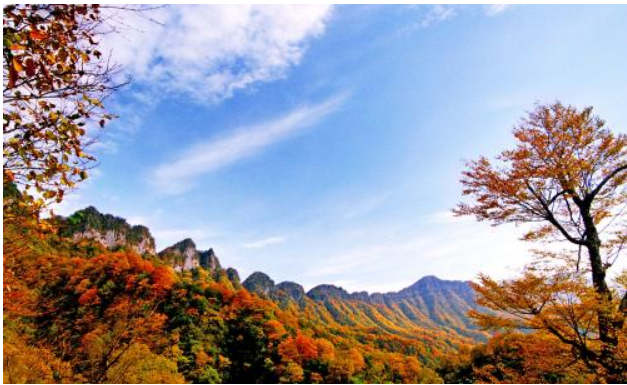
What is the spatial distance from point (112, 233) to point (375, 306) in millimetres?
129967

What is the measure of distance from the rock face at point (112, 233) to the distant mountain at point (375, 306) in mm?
41627

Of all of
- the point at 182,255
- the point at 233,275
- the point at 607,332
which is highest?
→ the point at 182,255

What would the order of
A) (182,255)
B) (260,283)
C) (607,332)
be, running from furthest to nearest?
(260,283) → (182,255) → (607,332)

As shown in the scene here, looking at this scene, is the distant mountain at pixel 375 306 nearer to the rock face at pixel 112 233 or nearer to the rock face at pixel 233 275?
the rock face at pixel 233 275

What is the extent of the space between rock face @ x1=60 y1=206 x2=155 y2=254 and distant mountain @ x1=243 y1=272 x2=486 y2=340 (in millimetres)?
41627

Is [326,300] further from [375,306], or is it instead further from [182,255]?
[182,255]

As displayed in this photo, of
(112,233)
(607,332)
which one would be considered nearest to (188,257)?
(112,233)

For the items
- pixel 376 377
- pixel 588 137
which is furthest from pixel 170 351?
pixel 588 137

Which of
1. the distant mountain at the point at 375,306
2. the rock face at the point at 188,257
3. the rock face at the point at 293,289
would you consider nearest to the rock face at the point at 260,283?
the distant mountain at the point at 375,306

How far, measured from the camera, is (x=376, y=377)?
44688 mm

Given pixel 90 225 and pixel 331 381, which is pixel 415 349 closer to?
pixel 331 381

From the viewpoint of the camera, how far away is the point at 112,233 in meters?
77.7

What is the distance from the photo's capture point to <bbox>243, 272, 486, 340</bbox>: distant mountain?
427 feet

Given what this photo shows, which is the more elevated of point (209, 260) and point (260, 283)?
point (209, 260)
